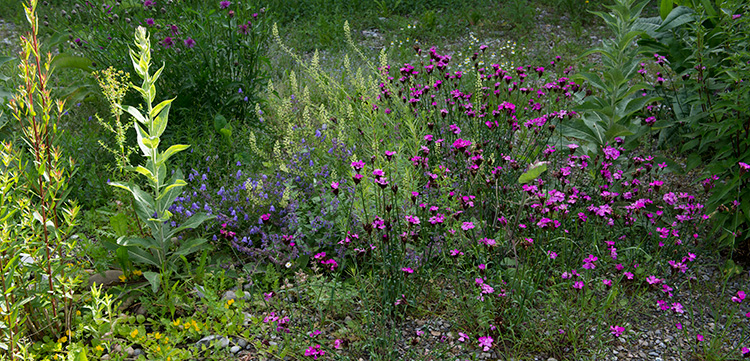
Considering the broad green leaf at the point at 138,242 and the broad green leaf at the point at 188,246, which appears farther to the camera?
the broad green leaf at the point at 188,246

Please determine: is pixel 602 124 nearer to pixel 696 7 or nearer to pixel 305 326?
pixel 696 7

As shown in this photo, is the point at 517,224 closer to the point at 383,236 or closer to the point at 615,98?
the point at 383,236

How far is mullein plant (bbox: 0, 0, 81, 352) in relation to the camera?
2.23 m

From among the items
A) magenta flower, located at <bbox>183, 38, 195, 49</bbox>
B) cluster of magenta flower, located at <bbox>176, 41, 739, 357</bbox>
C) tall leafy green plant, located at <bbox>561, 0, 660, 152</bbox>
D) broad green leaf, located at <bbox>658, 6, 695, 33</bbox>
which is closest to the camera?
cluster of magenta flower, located at <bbox>176, 41, 739, 357</bbox>

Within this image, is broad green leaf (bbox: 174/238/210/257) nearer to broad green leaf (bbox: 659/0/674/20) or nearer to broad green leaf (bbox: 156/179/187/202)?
broad green leaf (bbox: 156/179/187/202)

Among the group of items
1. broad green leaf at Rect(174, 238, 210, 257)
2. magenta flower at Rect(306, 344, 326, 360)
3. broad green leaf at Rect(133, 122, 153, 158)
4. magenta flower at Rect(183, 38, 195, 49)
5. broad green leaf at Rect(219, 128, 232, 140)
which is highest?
magenta flower at Rect(183, 38, 195, 49)

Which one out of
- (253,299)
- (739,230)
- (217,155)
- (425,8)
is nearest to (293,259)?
(253,299)

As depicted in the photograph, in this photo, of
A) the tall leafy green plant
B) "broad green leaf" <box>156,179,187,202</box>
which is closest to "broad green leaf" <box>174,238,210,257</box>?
"broad green leaf" <box>156,179,187,202</box>

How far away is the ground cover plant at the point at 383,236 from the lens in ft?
8.36

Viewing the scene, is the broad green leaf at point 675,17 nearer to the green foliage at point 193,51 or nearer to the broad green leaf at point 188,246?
the green foliage at point 193,51

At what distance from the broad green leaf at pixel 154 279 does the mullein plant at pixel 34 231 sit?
0.36 m

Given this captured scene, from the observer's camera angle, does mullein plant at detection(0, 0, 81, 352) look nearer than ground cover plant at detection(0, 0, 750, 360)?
Yes

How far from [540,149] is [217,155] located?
243cm

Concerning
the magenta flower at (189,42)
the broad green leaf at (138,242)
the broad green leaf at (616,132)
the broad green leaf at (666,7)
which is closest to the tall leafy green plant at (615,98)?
the broad green leaf at (616,132)
